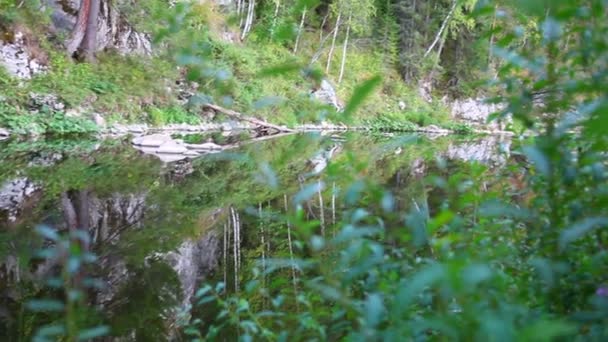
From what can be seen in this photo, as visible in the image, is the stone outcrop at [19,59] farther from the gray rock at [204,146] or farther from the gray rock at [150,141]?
the gray rock at [204,146]

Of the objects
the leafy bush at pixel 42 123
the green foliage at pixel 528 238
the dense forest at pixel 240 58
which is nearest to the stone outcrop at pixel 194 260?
the dense forest at pixel 240 58

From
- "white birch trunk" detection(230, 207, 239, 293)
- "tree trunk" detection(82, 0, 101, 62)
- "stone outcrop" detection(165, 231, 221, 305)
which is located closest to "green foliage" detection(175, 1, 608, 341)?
"white birch trunk" detection(230, 207, 239, 293)

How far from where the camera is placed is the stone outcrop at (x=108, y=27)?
15.1m

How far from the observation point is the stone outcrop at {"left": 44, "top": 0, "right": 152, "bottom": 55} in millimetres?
15133

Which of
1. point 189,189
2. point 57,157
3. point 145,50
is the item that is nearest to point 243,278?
point 189,189

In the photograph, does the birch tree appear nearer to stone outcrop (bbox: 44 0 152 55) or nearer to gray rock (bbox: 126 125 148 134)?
stone outcrop (bbox: 44 0 152 55)

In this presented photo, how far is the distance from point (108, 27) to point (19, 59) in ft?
10.8

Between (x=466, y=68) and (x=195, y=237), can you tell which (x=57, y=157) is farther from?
(x=466, y=68)

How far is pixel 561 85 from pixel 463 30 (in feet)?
101

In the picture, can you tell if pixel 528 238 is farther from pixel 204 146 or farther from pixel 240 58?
pixel 240 58

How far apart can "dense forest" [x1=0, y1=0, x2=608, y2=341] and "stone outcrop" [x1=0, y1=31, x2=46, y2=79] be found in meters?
0.03

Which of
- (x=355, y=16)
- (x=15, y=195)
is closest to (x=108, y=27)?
(x=15, y=195)

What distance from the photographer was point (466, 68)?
2959 cm

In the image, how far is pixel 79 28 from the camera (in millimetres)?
14164
